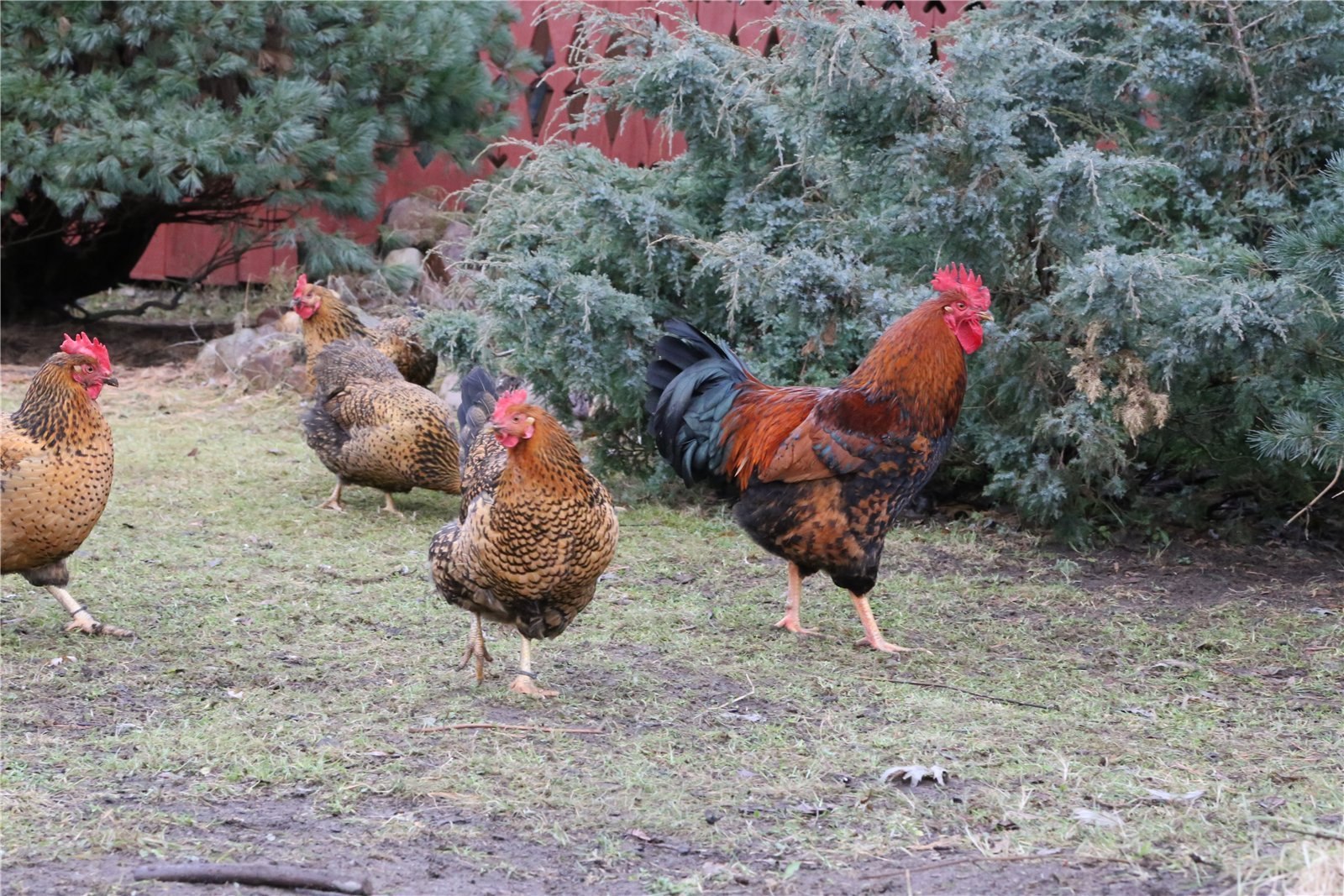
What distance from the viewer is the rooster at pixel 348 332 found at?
825 cm

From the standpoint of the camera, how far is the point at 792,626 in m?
5.67

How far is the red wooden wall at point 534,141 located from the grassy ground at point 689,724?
230 inches

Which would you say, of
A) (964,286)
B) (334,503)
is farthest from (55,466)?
(964,286)

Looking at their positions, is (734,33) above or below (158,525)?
above

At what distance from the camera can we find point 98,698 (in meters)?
4.50

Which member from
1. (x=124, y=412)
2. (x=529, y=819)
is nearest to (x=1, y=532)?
(x=529, y=819)

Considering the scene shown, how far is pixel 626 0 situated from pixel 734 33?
51.8 inches

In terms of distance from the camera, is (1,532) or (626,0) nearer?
(1,532)

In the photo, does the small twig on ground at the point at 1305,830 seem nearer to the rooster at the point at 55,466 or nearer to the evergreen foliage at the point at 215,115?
the rooster at the point at 55,466

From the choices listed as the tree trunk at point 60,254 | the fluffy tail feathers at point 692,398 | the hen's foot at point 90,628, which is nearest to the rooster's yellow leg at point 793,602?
the fluffy tail feathers at point 692,398

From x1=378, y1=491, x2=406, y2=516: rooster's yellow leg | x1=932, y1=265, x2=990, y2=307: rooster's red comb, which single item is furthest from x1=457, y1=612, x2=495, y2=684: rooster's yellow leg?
x1=378, y1=491, x2=406, y2=516: rooster's yellow leg

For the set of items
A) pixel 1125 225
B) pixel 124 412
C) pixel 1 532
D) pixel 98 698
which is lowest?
pixel 124 412

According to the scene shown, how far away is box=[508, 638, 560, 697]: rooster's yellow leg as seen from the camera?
4629mm

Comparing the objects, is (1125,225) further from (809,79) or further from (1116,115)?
(809,79)
